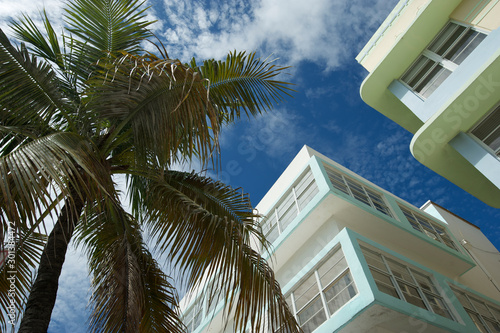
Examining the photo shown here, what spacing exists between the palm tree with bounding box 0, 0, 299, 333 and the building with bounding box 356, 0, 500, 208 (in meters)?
4.63

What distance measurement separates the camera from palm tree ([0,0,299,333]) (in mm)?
4477

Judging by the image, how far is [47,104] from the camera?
16.6 ft

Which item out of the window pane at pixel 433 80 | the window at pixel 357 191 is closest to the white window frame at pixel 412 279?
the window at pixel 357 191

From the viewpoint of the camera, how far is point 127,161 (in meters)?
6.00

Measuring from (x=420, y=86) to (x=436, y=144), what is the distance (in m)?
2.30

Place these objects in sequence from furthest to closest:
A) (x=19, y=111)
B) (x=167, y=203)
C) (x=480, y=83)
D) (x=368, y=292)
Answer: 1. (x=368, y=292)
2. (x=480, y=83)
3. (x=167, y=203)
4. (x=19, y=111)

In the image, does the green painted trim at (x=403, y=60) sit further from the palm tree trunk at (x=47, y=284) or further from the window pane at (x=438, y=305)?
the palm tree trunk at (x=47, y=284)

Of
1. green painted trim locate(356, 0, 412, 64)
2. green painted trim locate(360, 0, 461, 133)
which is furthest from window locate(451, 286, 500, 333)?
green painted trim locate(356, 0, 412, 64)

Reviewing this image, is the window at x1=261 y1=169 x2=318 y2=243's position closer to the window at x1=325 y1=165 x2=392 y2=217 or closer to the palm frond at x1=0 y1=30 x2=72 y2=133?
the window at x1=325 y1=165 x2=392 y2=217

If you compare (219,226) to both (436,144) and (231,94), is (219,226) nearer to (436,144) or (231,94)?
(231,94)

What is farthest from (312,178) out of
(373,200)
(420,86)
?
(420,86)

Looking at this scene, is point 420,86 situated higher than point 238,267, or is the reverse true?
point 420,86

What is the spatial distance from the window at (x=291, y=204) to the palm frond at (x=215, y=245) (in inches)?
299

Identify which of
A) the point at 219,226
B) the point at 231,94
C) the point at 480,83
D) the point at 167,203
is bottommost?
the point at 219,226
